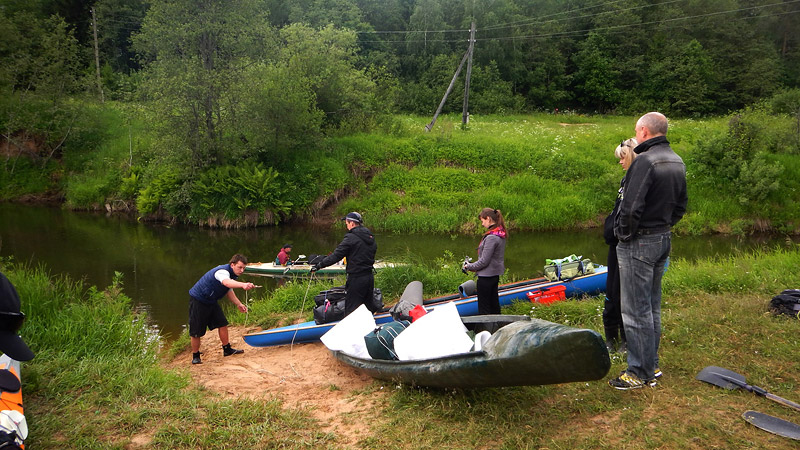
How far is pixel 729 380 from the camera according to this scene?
4.17 meters

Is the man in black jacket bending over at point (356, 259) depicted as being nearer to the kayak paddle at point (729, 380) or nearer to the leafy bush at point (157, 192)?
the kayak paddle at point (729, 380)

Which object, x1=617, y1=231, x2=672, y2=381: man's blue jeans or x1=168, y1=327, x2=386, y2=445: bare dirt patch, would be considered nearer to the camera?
x1=617, y1=231, x2=672, y2=381: man's blue jeans

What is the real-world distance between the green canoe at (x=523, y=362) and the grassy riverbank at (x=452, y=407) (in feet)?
1.00

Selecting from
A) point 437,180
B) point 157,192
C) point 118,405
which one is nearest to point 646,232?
point 118,405

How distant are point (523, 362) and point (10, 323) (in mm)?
3581

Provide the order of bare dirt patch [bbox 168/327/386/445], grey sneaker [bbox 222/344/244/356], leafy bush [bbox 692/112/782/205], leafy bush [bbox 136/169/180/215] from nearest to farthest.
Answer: bare dirt patch [bbox 168/327/386/445] → grey sneaker [bbox 222/344/244/356] → leafy bush [bbox 692/112/782/205] → leafy bush [bbox 136/169/180/215]

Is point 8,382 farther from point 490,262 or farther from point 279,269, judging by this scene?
point 279,269

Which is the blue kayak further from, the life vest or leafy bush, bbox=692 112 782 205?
leafy bush, bbox=692 112 782 205

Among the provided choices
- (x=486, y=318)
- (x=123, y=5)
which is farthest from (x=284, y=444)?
(x=123, y=5)

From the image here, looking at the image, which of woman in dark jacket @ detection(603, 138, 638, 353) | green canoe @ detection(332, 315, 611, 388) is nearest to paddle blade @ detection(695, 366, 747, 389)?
woman in dark jacket @ detection(603, 138, 638, 353)

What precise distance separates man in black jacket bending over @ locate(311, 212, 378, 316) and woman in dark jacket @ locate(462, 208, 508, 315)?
47.3 inches

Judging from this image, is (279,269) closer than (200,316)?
No

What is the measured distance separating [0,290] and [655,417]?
473cm

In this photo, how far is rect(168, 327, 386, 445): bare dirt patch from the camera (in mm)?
4318
